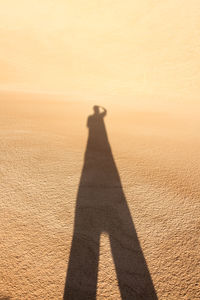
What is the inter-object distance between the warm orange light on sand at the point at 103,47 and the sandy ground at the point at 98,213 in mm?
5485

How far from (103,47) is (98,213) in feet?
50.3

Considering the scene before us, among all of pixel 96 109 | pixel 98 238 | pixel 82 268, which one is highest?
pixel 96 109

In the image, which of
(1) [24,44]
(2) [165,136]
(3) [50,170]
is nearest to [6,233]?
(3) [50,170]

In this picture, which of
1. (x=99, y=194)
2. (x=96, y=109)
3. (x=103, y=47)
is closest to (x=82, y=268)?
(x=99, y=194)

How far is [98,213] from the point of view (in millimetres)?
2428

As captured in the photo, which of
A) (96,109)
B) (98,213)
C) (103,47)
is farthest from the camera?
(103,47)

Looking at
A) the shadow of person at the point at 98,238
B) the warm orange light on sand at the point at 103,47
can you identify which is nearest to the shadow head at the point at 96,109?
the warm orange light on sand at the point at 103,47

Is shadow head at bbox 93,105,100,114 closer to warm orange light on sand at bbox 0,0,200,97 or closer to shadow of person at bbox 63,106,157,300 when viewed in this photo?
warm orange light on sand at bbox 0,0,200,97

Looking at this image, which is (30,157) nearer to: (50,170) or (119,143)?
(50,170)

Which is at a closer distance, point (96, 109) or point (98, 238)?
point (98, 238)

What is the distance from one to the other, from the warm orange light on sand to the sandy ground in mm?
5485

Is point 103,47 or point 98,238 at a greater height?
point 103,47

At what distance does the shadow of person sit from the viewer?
5.57 ft

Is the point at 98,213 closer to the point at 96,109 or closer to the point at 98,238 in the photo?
the point at 98,238
